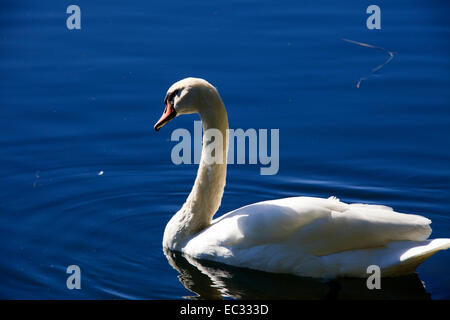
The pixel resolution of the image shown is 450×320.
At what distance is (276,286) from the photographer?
7516mm

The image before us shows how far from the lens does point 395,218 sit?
7.50 m

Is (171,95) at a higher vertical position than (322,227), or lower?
higher

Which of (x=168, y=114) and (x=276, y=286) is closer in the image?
(x=276, y=286)

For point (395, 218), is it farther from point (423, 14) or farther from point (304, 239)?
point (423, 14)

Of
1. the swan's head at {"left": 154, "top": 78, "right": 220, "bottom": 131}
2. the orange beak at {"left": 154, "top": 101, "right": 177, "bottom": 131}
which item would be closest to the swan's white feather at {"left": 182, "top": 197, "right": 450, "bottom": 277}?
the swan's head at {"left": 154, "top": 78, "right": 220, "bottom": 131}

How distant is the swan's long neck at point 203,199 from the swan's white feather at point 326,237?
0.69 metres

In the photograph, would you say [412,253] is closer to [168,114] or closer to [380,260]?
[380,260]

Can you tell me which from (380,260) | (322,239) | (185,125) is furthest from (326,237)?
(185,125)

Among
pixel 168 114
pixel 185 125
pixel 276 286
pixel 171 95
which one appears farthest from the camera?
pixel 185 125

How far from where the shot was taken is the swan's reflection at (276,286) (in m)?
7.37

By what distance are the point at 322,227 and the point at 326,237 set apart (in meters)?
0.10

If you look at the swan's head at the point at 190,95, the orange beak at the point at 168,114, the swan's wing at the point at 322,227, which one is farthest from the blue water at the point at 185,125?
the swan's head at the point at 190,95

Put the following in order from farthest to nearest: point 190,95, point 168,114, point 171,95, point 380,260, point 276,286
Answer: point 168,114, point 171,95, point 190,95, point 276,286, point 380,260

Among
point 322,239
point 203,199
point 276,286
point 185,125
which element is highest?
point 185,125
